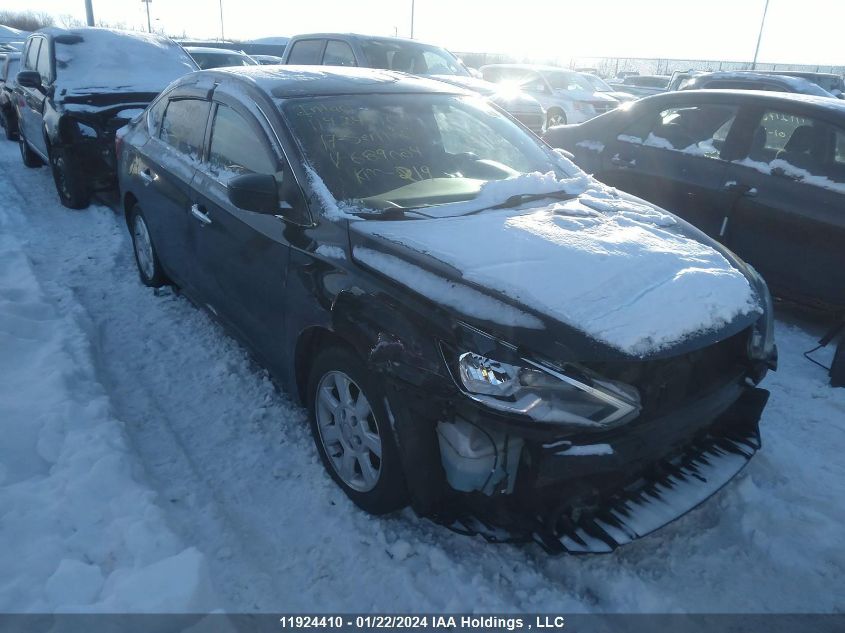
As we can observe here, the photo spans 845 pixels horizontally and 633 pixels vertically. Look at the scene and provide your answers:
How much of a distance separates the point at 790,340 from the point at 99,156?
6.71 meters

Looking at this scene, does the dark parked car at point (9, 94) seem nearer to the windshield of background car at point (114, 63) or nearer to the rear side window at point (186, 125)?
the windshield of background car at point (114, 63)

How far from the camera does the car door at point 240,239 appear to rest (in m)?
2.86

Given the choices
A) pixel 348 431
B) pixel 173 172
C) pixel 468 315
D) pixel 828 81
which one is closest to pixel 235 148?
pixel 173 172

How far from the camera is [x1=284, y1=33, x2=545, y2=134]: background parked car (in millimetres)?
8635

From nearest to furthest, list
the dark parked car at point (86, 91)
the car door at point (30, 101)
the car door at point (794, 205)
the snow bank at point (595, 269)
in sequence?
the snow bank at point (595, 269)
the car door at point (794, 205)
the dark parked car at point (86, 91)
the car door at point (30, 101)

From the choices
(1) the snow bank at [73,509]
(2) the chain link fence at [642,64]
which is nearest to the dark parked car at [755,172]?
(1) the snow bank at [73,509]

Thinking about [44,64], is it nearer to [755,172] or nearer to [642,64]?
[755,172]

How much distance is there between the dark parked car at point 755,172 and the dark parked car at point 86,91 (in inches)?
204

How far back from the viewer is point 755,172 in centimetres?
452

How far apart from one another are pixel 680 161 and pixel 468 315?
3.70m

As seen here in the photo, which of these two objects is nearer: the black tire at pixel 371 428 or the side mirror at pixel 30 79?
the black tire at pixel 371 428

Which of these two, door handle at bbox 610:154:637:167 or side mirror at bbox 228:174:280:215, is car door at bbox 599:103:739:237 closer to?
door handle at bbox 610:154:637:167

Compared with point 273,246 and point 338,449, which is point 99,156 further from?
point 338,449

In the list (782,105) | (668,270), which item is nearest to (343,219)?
(668,270)
